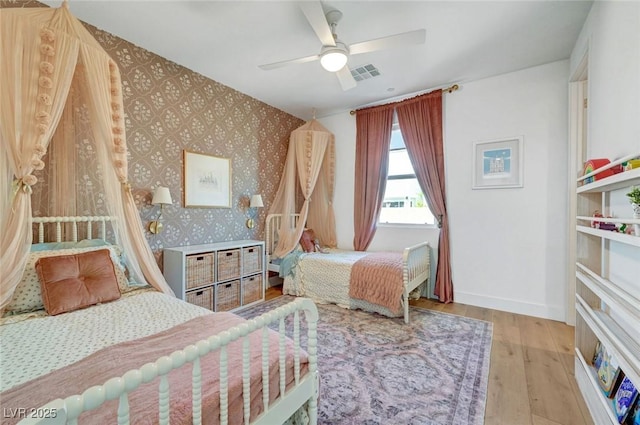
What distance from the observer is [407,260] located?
9.54 feet

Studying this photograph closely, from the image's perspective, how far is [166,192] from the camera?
9.16ft

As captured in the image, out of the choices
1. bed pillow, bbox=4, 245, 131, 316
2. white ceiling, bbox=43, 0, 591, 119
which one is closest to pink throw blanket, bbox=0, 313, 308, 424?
bed pillow, bbox=4, 245, 131, 316

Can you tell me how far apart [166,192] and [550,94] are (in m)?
4.20

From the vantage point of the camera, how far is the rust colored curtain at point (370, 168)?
4059mm

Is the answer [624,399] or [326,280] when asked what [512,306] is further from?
[326,280]

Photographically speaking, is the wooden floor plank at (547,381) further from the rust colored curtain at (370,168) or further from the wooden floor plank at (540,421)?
the rust colored curtain at (370,168)

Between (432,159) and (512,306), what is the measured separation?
1.98 metres

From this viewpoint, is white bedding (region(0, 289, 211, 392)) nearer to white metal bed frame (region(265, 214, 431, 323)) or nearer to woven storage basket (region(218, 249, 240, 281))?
woven storage basket (region(218, 249, 240, 281))

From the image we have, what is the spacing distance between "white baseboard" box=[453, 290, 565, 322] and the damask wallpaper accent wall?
2.89 metres

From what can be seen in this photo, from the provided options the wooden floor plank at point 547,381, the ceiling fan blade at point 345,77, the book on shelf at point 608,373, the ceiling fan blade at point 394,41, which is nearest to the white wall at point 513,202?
the wooden floor plank at point 547,381

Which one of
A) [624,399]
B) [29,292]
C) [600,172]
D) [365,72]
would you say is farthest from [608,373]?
[29,292]

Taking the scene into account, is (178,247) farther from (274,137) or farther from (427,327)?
(427,327)

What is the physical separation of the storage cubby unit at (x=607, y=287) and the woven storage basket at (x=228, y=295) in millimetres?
3056

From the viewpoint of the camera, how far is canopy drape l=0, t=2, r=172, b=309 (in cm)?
163
